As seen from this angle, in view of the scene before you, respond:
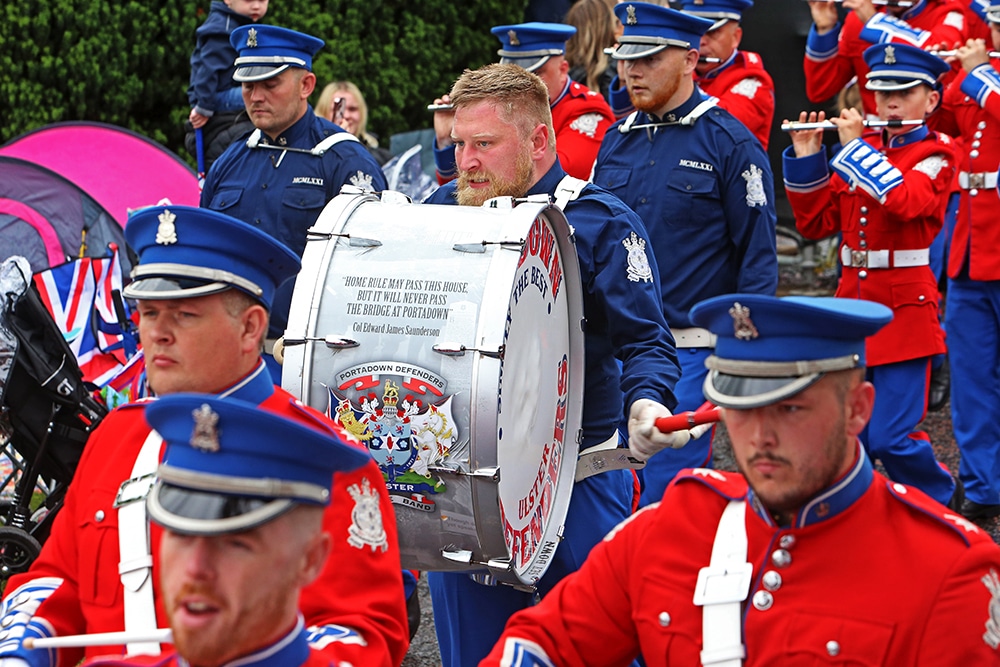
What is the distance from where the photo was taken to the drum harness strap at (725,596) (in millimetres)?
2809

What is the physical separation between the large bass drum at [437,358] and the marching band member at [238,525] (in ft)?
4.02

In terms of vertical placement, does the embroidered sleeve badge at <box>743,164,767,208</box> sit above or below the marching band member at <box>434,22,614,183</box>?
below

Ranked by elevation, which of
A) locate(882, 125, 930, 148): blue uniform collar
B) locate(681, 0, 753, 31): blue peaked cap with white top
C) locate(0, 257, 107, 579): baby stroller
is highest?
locate(681, 0, 753, 31): blue peaked cap with white top

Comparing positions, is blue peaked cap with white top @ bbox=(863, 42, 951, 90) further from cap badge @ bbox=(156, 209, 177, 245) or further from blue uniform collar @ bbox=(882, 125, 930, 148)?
cap badge @ bbox=(156, 209, 177, 245)

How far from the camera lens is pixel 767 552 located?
285 centimetres

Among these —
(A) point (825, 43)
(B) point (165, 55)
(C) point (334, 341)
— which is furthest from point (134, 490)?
(B) point (165, 55)

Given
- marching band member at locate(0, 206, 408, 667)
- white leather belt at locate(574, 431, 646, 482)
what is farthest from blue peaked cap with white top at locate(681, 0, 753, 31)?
marching band member at locate(0, 206, 408, 667)

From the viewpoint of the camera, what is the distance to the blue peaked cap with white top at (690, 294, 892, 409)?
2.69 metres

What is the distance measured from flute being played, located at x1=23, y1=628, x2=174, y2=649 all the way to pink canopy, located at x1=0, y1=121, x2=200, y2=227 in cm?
600

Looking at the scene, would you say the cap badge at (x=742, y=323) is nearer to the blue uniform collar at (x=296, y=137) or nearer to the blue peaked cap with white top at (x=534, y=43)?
the blue uniform collar at (x=296, y=137)

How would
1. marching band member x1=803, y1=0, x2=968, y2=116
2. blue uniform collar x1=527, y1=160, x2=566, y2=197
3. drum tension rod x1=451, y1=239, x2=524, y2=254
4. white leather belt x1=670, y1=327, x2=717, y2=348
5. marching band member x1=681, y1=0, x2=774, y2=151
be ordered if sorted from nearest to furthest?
1. drum tension rod x1=451, y1=239, x2=524, y2=254
2. blue uniform collar x1=527, y1=160, x2=566, y2=197
3. white leather belt x1=670, y1=327, x2=717, y2=348
4. marching band member x1=681, y1=0, x2=774, y2=151
5. marching band member x1=803, y1=0, x2=968, y2=116

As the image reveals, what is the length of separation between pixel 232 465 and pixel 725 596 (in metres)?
0.98

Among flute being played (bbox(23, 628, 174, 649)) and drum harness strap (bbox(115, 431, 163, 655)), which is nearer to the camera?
→ flute being played (bbox(23, 628, 174, 649))

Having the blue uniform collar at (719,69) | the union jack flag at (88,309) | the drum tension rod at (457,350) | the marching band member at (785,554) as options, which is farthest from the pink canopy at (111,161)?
the marching band member at (785,554)
